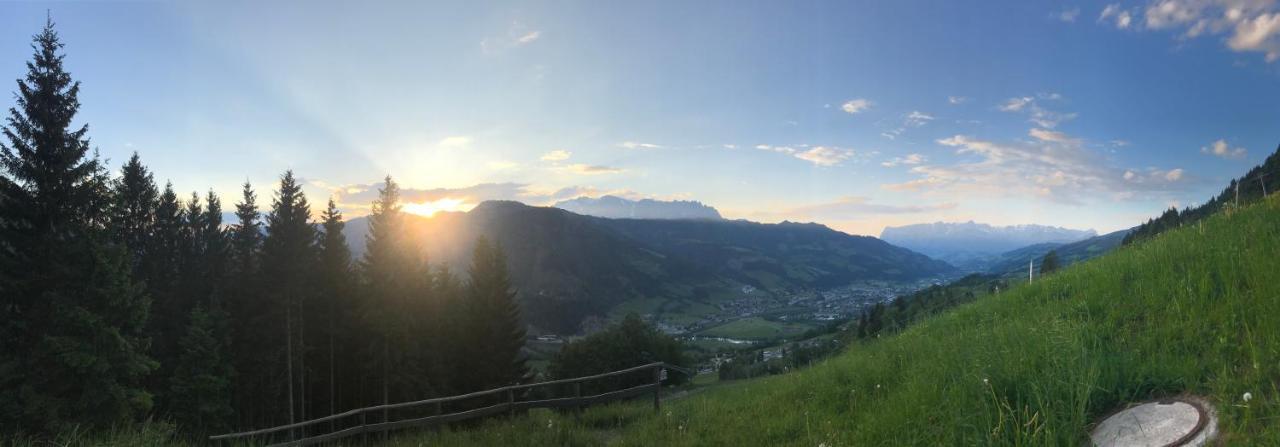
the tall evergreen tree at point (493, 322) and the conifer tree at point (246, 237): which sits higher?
the conifer tree at point (246, 237)

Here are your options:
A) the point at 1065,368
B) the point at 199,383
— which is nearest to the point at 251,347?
the point at 199,383

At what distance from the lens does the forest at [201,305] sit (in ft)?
66.7

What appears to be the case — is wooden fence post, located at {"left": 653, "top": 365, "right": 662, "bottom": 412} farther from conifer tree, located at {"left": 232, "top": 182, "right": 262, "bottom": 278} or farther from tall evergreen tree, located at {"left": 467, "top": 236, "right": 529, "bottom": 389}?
conifer tree, located at {"left": 232, "top": 182, "right": 262, "bottom": 278}

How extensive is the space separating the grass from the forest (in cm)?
2028

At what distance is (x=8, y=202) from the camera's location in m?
20.6

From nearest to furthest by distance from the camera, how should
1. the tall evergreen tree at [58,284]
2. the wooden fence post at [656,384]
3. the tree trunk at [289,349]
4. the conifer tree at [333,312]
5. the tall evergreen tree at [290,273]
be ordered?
the wooden fence post at [656,384]
the tall evergreen tree at [58,284]
the tree trunk at [289,349]
the tall evergreen tree at [290,273]
the conifer tree at [333,312]

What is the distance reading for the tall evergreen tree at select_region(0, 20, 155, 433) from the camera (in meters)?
19.7

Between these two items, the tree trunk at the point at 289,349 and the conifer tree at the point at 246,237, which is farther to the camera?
the conifer tree at the point at 246,237

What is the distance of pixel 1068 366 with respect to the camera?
15.5 ft

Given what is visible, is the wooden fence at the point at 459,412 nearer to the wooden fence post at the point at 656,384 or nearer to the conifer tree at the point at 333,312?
the wooden fence post at the point at 656,384

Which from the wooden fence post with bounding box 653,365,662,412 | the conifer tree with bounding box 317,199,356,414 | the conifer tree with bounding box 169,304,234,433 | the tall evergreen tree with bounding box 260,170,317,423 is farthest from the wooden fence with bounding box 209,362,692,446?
the conifer tree with bounding box 317,199,356,414

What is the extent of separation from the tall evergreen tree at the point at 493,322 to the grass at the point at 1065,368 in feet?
109

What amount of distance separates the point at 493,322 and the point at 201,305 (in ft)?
62.6

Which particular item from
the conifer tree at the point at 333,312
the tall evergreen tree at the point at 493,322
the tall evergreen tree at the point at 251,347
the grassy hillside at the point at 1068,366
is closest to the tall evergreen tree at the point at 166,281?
the tall evergreen tree at the point at 251,347
